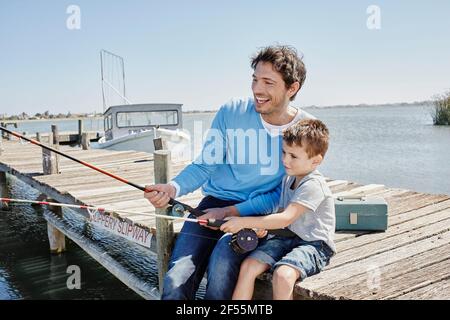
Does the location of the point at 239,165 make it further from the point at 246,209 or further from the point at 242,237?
the point at 242,237

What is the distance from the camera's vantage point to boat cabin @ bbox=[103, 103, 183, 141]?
15555 millimetres

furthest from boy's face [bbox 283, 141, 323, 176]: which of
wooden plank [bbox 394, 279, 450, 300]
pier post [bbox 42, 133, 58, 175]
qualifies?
pier post [bbox 42, 133, 58, 175]

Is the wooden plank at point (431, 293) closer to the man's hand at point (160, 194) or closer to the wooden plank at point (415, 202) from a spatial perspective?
the man's hand at point (160, 194)

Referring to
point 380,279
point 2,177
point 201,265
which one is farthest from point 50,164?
point 380,279

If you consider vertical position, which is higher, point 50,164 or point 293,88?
point 293,88

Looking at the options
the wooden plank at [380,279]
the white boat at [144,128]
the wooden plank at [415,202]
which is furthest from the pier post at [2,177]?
the wooden plank at [380,279]

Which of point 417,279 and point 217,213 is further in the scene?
point 217,213

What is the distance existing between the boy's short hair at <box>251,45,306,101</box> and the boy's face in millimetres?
482

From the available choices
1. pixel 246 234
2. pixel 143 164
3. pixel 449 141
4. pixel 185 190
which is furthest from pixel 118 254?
pixel 449 141

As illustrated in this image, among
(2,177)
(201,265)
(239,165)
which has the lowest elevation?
(2,177)

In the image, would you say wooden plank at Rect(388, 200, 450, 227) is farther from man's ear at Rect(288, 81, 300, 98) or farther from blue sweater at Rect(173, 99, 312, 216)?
man's ear at Rect(288, 81, 300, 98)

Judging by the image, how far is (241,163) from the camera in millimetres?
3371

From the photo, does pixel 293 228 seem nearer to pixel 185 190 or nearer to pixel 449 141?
pixel 185 190

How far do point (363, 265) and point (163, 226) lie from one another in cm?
168
